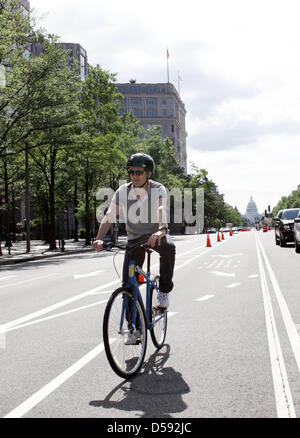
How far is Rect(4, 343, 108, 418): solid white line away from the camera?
147 inches

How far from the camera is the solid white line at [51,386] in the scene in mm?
3732

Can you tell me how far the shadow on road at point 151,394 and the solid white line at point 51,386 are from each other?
458mm

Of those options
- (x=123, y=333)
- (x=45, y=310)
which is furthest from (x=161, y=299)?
(x=45, y=310)

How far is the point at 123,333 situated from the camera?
459cm

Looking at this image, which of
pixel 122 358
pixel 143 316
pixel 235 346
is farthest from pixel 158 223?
pixel 235 346

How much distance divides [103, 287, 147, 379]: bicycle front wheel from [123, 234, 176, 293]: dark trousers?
11.5 inches

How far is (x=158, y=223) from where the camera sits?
510 centimetres

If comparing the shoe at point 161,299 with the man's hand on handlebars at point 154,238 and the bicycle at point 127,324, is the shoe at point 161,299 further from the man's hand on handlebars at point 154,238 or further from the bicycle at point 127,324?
the man's hand on handlebars at point 154,238

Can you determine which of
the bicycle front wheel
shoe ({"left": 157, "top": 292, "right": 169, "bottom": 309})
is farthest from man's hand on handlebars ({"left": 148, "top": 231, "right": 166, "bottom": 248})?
shoe ({"left": 157, "top": 292, "right": 169, "bottom": 309})

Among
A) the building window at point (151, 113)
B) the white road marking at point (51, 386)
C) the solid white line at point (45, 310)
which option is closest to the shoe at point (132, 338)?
the white road marking at point (51, 386)

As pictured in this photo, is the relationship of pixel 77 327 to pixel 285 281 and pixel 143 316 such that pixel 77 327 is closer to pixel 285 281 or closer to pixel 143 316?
pixel 143 316

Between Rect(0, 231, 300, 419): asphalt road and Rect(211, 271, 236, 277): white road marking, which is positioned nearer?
Rect(0, 231, 300, 419): asphalt road

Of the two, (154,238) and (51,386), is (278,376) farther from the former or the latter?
(51,386)

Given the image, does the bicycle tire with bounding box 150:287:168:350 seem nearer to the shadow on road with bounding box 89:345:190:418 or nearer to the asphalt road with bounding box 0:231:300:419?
the asphalt road with bounding box 0:231:300:419
